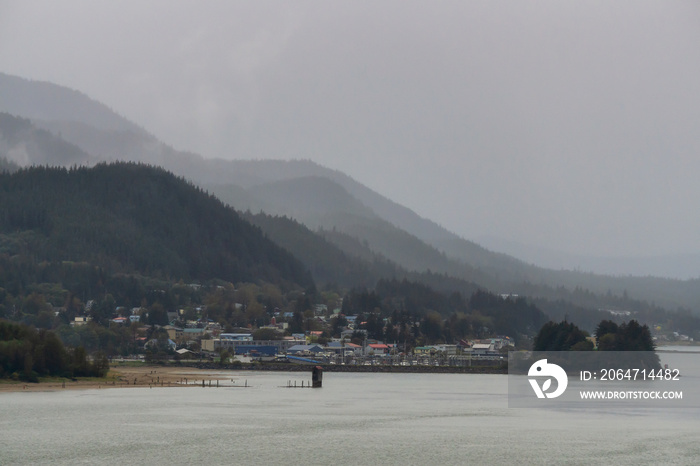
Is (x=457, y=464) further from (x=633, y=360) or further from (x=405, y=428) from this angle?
(x=633, y=360)

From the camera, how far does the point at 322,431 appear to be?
79.4m

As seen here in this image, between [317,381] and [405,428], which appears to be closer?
[405,428]

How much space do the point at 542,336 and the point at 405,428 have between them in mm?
104409

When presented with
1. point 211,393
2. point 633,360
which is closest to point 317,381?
point 211,393

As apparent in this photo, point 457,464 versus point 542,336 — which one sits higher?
point 542,336

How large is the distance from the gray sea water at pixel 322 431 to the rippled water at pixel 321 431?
0.09 metres

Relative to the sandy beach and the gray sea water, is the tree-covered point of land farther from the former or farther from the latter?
the gray sea water

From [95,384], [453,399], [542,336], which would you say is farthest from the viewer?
[542,336]

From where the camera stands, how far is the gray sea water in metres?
66.1

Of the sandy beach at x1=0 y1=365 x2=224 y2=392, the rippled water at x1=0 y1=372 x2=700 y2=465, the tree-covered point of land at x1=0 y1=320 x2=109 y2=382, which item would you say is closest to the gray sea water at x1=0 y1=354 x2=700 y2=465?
the rippled water at x1=0 y1=372 x2=700 y2=465

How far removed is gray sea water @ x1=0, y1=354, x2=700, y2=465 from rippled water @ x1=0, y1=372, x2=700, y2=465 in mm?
95

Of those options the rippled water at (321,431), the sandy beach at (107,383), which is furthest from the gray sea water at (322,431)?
the sandy beach at (107,383)

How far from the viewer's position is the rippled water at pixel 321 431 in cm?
6619

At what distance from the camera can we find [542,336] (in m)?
183
